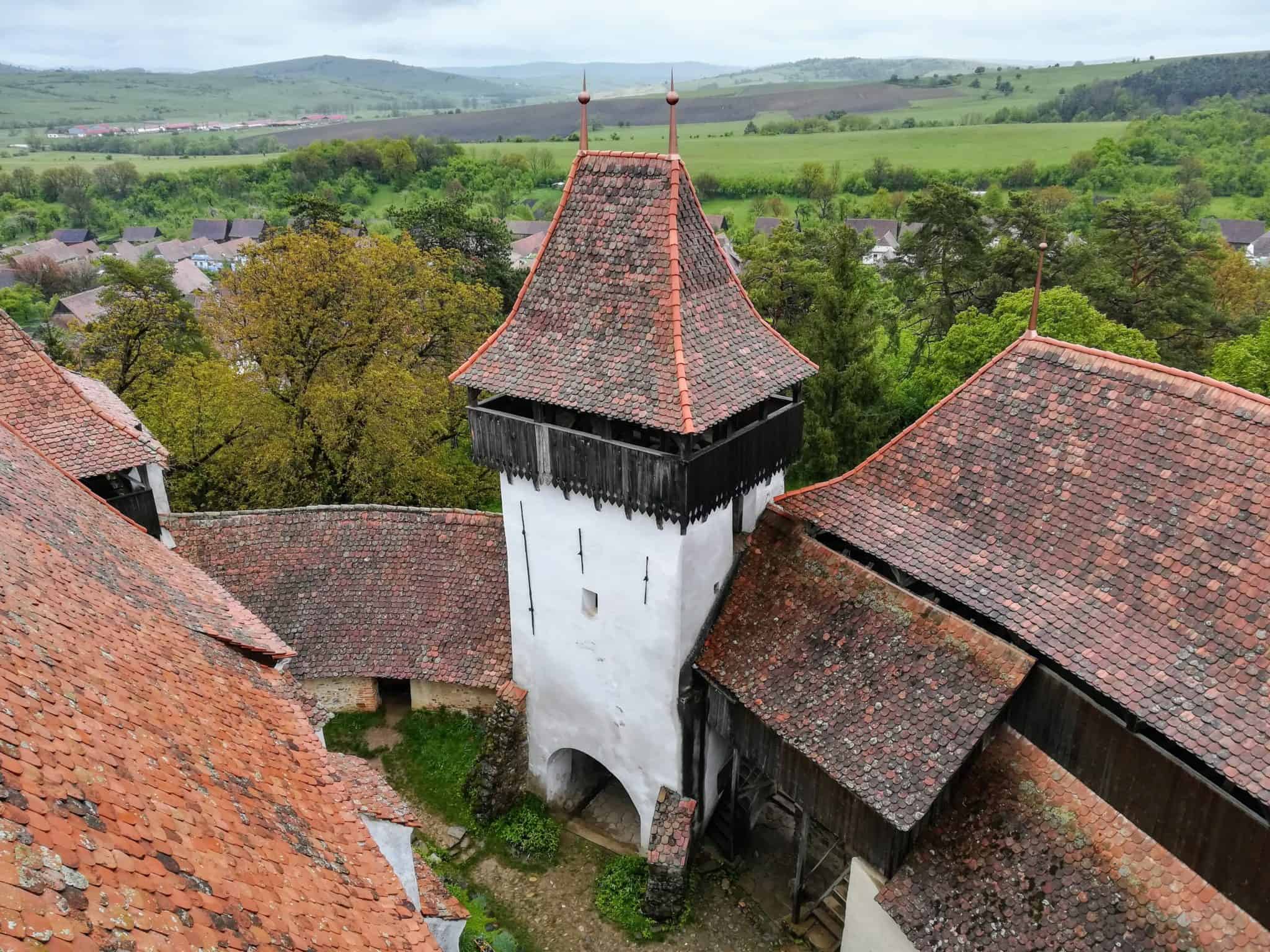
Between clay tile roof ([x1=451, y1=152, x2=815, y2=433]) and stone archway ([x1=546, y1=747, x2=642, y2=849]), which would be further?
stone archway ([x1=546, y1=747, x2=642, y2=849])

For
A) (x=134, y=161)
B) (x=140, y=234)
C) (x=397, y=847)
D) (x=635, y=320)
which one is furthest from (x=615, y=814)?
(x=134, y=161)

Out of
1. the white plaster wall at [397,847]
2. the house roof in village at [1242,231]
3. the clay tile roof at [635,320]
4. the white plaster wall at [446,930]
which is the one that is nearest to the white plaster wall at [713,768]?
the white plaster wall at [446,930]

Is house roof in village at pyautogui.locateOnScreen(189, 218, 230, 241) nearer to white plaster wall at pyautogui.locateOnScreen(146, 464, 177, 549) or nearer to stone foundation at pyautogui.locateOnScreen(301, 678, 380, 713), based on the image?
white plaster wall at pyautogui.locateOnScreen(146, 464, 177, 549)

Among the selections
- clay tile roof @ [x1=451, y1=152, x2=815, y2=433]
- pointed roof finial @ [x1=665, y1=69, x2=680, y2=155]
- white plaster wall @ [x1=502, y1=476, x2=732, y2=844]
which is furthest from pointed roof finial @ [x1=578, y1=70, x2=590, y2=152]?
white plaster wall @ [x1=502, y1=476, x2=732, y2=844]

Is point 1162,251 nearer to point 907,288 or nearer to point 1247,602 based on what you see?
point 907,288

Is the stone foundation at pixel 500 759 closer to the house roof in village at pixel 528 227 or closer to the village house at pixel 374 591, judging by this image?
the village house at pixel 374 591

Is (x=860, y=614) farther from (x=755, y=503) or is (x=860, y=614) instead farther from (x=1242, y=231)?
(x=1242, y=231)

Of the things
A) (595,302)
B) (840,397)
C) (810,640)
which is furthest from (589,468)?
(840,397)

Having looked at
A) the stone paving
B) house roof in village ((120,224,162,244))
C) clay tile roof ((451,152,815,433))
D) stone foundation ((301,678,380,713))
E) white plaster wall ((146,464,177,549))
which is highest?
clay tile roof ((451,152,815,433))
